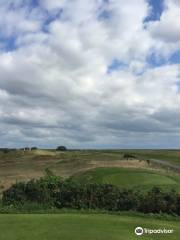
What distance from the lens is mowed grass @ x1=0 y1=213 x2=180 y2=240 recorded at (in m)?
17.6

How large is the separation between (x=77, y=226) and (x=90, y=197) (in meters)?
8.00

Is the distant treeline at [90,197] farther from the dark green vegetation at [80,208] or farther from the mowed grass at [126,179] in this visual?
the mowed grass at [126,179]

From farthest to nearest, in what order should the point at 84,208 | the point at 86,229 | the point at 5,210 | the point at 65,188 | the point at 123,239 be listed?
the point at 65,188, the point at 84,208, the point at 5,210, the point at 86,229, the point at 123,239

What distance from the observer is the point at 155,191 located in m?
27.1

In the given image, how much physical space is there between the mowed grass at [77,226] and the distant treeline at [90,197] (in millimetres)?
2960

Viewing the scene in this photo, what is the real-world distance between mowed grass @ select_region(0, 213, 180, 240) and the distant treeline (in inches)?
117

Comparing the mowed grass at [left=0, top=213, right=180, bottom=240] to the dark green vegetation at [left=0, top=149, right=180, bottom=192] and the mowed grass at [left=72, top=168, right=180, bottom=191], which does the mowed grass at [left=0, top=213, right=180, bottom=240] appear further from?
the mowed grass at [left=72, top=168, right=180, bottom=191]

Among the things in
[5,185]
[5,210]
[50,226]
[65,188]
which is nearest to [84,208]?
[65,188]

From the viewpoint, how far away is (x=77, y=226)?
19438mm

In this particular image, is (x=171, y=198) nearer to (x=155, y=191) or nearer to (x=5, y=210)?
(x=155, y=191)

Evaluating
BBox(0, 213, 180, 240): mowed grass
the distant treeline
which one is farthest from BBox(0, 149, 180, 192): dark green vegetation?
BBox(0, 213, 180, 240): mowed grass

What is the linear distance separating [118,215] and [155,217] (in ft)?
5.80

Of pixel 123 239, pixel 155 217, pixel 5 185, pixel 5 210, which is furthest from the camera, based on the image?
pixel 5 185

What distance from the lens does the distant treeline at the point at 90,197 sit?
25641 millimetres
